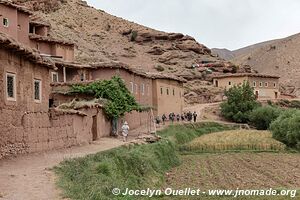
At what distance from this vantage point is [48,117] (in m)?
23.7

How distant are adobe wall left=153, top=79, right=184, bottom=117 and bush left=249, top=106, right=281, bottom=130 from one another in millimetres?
10226

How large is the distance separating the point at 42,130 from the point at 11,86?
3.22 m

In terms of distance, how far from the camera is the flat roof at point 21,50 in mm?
18734

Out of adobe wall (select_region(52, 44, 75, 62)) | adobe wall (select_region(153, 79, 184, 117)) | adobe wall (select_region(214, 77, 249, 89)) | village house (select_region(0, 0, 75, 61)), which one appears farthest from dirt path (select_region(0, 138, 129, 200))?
adobe wall (select_region(214, 77, 249, 89))

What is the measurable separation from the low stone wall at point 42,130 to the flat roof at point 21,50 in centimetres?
244

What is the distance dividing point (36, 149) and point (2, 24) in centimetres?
1847

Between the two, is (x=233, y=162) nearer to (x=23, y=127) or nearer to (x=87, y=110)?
(x=87, y=110)

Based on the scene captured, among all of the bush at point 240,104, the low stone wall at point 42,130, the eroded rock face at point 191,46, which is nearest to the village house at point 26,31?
the low stone wall at point 42,130

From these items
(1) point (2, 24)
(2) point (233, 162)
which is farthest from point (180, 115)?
(1) point (2, 24)

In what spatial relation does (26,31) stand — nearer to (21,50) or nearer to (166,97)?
(166,97)

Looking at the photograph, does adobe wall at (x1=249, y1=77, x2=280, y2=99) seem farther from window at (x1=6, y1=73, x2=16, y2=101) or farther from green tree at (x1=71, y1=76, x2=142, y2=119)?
window at (x1=6, y1=73, x2=16, y2=101)

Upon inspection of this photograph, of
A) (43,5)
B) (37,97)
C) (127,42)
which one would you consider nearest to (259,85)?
(127,42)

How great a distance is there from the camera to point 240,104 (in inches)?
2564

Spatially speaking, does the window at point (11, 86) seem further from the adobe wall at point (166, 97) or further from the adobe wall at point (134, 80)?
the adobe wall at point (166, 97)
